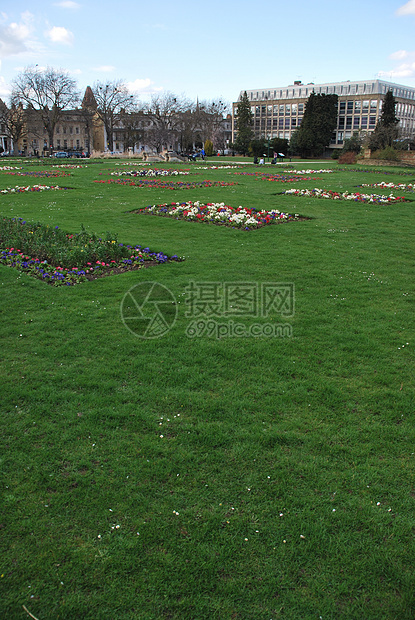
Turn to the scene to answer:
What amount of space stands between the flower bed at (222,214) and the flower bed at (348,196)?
469 centimetres

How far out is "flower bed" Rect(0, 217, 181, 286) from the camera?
7348 millimetres

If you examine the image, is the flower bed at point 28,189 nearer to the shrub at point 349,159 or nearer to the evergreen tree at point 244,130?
the shrub at point 349,159

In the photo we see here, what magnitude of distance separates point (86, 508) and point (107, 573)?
19.7 inches

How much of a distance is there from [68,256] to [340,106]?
290 feet

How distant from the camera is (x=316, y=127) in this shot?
6412 centimetres

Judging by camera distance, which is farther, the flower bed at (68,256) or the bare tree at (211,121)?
the bare tree at (211,121)

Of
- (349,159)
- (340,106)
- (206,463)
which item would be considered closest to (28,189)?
(206,463)

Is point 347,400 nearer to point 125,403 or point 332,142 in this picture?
point 125,403

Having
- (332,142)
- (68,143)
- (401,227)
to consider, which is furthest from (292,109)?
(401,227)

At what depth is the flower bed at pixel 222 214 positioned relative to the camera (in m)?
11.2

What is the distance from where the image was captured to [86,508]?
2.88m

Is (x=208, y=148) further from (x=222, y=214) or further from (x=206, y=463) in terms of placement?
(x=206, y=463)

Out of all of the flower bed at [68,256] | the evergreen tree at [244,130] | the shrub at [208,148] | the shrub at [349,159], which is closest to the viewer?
the flower bed at [68,256]

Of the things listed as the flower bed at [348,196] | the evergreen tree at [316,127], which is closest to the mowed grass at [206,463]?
the flower bed at [348,196]
